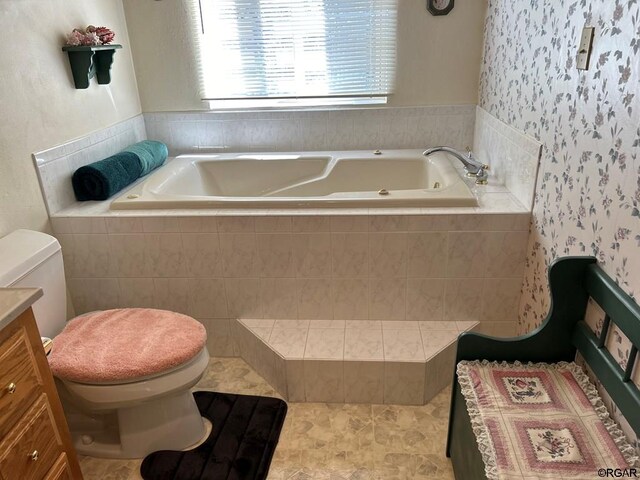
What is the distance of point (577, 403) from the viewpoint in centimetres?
129

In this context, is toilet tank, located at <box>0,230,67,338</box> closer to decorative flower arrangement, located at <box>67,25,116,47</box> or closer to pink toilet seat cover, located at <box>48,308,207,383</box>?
pink toilet seat cover, located at <box>48,308,207,383</box>

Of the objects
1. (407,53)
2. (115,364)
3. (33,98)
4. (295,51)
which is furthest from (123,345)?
(407,53)

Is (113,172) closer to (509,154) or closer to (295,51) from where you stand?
(295,51)

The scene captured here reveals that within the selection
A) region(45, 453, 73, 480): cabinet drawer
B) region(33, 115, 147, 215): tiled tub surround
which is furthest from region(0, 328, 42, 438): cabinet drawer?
region(33, 115, 147, 215): tiled tub surround

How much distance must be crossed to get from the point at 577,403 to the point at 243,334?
1.33m

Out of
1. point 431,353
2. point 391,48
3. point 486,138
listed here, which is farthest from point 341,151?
point 431,353

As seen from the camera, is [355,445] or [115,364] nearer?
[115,364]

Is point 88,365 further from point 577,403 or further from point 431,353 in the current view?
point 577,403

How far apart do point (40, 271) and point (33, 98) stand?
0.73m

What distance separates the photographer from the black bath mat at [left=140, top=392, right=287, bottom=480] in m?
1.66

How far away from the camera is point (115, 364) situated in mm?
1510

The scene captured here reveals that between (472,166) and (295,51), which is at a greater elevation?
(295,51)

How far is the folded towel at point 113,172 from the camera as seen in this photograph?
2.15m

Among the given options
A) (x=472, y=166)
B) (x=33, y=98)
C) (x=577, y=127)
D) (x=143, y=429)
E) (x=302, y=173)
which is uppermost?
(x=33, y=98)
